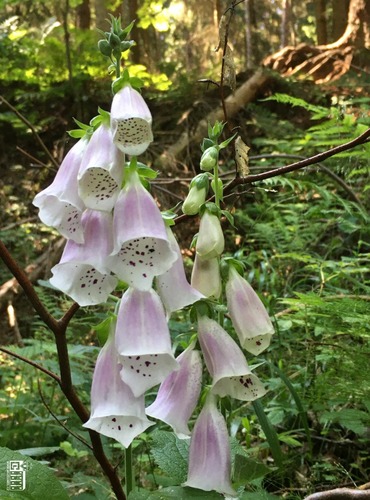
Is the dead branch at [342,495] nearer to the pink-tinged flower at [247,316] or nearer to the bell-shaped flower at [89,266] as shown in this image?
the pink-tinged flower at [247,316]

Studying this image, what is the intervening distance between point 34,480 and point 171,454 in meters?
0.29

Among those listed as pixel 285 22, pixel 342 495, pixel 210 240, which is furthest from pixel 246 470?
pixel 285 22

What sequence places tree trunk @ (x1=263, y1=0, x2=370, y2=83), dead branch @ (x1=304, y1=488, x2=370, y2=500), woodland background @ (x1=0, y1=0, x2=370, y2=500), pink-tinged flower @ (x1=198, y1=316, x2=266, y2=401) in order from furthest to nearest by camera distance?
tree trunk @ (x1=263, y1=0, x2=370, y2=83), woodland background @ (x1=0, y1=0, x2=370, y2=500), dead branch @ (x1=304, y1=488, x2=370, y2=500), pink-tinged flower @ (x1=198, y1=316, x2=266, y2=401)

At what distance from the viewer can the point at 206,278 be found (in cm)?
102

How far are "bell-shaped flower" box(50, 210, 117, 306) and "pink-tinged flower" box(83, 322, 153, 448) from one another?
10 cm

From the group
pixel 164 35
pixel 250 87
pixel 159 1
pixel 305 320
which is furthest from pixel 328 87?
pixel 164 35

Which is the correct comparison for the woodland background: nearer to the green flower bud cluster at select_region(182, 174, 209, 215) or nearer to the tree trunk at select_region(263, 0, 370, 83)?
the tree trunk at select_region(263, 0, 370, 83)

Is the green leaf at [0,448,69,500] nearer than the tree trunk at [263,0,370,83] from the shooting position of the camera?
Yes

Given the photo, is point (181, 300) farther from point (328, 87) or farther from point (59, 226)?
point (328, 87)

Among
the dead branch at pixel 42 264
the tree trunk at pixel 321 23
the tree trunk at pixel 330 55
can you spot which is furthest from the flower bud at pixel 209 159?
the tree trunk at pixel 321 23

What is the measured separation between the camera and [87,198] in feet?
3.00

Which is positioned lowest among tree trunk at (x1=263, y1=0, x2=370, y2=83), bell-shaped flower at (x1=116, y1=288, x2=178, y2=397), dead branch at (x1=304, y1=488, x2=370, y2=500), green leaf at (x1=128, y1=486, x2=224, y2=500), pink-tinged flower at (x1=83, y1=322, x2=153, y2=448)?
dead branch at (x1=304, y1=488, x2=370, y2=500)

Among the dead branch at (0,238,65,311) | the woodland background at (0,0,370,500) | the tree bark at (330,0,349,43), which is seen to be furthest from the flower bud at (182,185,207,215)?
the tree bark at (330,0,349,43)

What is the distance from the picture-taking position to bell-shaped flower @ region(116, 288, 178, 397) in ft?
2.94
